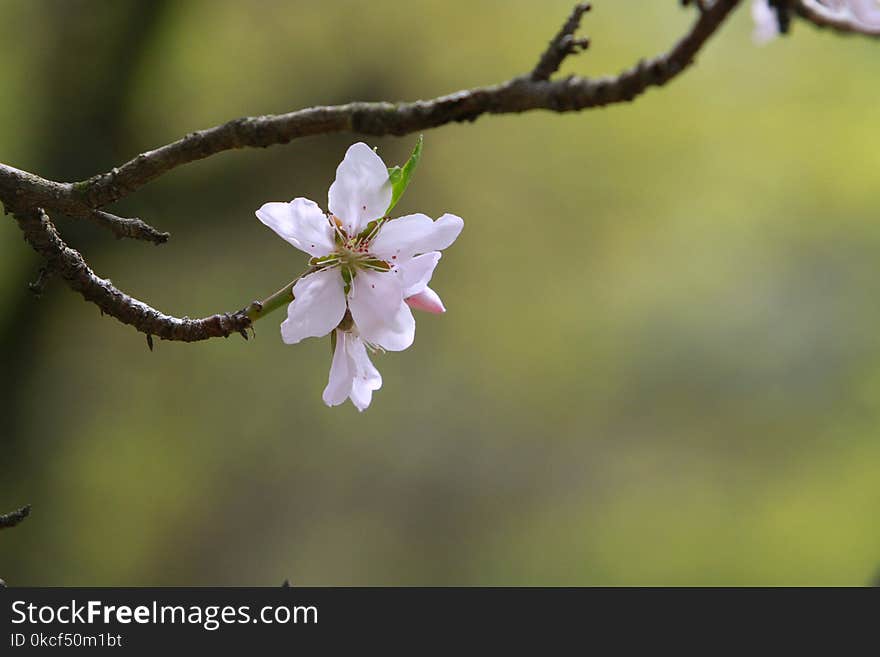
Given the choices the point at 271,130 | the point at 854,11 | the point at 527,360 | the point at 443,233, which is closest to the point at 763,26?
the point at 854,11

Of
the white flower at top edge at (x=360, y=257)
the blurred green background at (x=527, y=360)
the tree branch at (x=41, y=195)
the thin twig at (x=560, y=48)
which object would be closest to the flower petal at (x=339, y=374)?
the white flower at top edge at (x=360, y=257)

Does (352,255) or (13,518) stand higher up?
(352,255)

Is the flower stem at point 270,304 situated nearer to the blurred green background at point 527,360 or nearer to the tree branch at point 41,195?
the tree branch at point 41,195

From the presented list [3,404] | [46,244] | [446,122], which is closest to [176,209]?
[3,404]

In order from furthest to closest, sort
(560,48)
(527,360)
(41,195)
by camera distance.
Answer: (527,360) < (41,195) < (560,48)

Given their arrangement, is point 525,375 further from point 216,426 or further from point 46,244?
point 46,244

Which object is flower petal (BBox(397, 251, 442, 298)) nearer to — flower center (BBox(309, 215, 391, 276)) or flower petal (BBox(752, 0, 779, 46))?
flower center (BBox(309, 215, 391, 276))

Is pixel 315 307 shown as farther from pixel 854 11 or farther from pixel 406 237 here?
pixel 854 11
